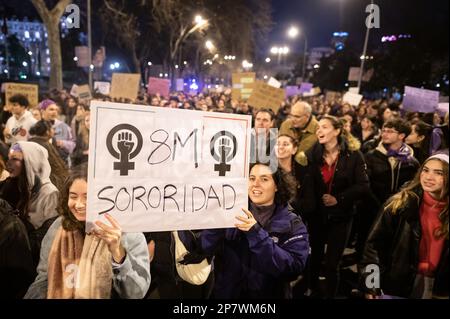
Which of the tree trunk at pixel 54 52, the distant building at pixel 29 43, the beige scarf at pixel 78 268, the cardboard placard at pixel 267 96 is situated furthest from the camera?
the tree trunk at pixel 54 52

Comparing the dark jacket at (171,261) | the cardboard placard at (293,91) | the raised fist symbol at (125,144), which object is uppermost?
the cardboard placard at (293,91)

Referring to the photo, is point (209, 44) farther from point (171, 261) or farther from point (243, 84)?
point (171, 261)

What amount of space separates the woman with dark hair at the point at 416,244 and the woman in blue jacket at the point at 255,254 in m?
0.66

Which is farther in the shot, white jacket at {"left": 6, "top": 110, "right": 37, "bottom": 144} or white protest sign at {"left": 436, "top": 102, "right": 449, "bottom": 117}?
white protest sign at {"left": 436, "top": 102, "right": 449, "bottom": 117}

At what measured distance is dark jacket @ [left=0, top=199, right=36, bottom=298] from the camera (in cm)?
243

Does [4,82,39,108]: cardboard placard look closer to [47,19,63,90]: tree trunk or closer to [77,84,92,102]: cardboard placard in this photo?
[77,84,92,102]: cardboard placard

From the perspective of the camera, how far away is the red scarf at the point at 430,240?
9.27 feet

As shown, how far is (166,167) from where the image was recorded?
2281 mm

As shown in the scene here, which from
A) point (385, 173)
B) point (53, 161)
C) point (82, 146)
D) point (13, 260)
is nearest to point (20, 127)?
point (82, 146)

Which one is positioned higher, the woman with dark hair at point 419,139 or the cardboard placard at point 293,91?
the cardboard placard at point 293,91

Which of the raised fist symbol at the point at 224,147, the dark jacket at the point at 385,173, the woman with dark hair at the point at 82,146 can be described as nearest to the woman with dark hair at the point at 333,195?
the dark jacket at the point at 385,173

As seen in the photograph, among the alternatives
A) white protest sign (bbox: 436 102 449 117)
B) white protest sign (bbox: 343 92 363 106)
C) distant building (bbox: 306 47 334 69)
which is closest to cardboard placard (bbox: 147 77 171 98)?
white protest sign (bbox: 343 92 363 106)

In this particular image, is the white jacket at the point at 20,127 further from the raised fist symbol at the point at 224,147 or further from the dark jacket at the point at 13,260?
the raised fist symbol at the point at 224,147

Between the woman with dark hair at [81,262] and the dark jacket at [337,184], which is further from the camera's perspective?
the dark jacket at [337,184]
